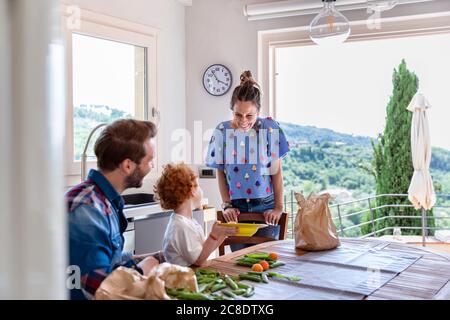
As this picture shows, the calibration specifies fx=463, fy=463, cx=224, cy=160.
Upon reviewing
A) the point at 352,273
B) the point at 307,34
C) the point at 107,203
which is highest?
the point at 307,34

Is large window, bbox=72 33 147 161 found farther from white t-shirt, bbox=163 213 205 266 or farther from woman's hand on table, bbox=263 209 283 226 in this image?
white t-shirt, bbox=163 213 205 266

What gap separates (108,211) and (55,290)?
38.9 inches

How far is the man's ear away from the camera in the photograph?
132 centimetres

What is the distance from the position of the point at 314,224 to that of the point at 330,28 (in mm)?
1477

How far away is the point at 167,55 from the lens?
152 inches

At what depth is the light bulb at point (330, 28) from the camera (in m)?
2.75

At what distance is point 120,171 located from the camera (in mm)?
1313

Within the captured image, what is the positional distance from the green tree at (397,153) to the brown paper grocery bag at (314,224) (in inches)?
82.4

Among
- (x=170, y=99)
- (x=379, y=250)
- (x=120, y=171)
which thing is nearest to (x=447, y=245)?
(x=379, y=250)

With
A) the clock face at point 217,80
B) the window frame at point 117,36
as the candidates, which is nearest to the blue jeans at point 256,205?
the window frame at point 117,36

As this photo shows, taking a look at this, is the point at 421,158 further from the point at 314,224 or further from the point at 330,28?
the point at 314,224

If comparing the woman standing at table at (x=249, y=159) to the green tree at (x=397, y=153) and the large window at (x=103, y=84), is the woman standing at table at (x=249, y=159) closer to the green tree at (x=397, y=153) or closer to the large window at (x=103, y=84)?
the large window at (x=103, y=84)

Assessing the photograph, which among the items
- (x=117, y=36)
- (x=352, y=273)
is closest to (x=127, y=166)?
(x=352, y=273)

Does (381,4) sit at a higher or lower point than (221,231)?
higher
